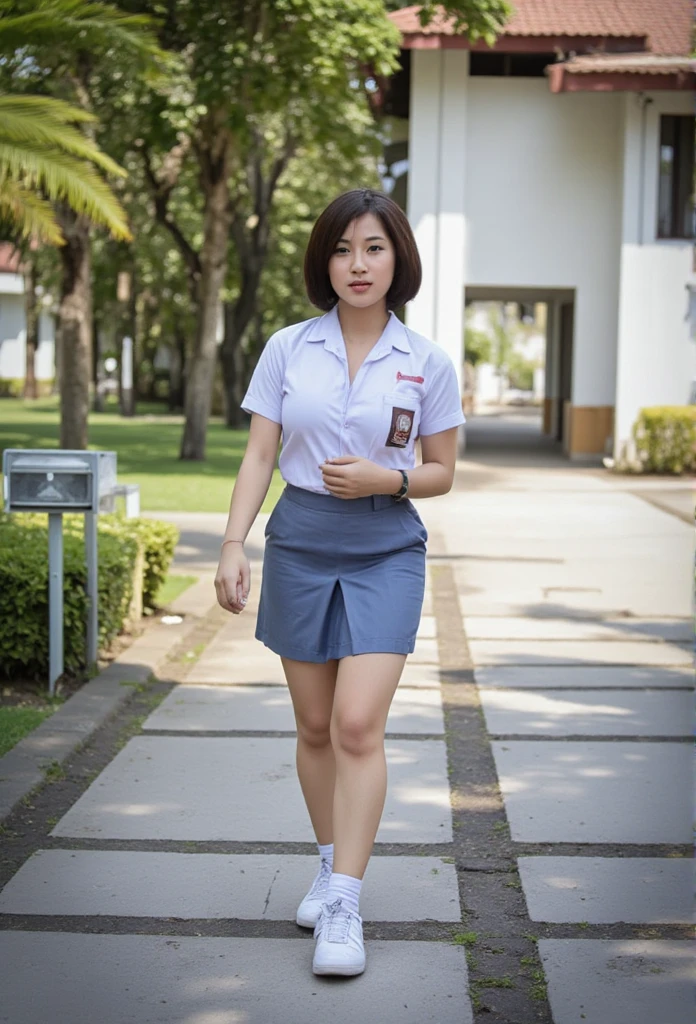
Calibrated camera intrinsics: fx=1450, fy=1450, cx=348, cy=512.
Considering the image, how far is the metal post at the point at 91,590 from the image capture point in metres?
6.63

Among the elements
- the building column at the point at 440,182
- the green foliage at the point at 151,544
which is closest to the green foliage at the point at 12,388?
the building column at the point at 440,182

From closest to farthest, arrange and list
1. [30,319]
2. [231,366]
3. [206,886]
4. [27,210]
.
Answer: [206,886]
[27,210]
[231,366]
[30,319]

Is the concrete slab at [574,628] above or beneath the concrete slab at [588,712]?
beneath

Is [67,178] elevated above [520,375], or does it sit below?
above

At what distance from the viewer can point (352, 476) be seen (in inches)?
137

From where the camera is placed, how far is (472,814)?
4988 mm

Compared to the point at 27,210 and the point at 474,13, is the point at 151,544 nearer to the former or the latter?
the point at 27,210

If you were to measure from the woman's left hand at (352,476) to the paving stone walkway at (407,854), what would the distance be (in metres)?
1.19

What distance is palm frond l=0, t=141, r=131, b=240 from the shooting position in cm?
988

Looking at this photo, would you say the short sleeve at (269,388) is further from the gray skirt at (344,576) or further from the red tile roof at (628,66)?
the red tile roof at (628,66)

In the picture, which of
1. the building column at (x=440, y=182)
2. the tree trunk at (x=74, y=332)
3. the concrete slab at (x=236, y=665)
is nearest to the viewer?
the concrete slab at (x=236, y=665)

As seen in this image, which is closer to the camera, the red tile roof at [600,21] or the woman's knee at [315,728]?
the woman's knee at [315,728]

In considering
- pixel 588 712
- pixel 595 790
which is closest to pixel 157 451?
pixel 588 712

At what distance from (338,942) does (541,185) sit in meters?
21.4
